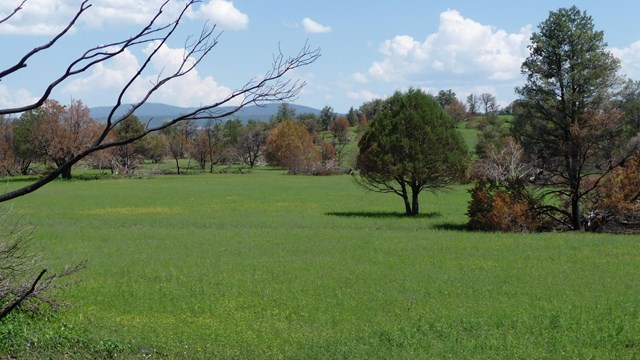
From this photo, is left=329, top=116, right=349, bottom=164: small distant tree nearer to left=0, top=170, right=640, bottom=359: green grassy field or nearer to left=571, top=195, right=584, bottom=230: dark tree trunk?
left=571, top=195, right=584, bottom=230: dark tree trunk

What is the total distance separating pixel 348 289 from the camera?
606 inches

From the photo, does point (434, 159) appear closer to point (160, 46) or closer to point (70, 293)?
point (70, 293)

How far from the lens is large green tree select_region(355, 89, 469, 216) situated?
34.9 meters

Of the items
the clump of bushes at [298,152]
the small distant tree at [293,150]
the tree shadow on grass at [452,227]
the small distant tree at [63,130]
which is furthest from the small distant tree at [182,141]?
the tree shadow on grass at [452,227]

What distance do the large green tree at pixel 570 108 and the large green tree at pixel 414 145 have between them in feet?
19.5

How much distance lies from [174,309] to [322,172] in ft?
248

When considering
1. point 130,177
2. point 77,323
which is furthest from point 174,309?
point 130,177

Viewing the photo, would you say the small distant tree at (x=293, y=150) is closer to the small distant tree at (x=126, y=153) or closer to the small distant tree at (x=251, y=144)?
the small distant tree at (x=251, y=144)

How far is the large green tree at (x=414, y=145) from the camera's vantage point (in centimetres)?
3488

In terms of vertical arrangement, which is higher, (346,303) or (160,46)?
(160,46)

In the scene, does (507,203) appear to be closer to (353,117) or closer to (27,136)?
(27,136)

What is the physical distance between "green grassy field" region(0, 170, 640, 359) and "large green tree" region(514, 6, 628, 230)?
3.90m

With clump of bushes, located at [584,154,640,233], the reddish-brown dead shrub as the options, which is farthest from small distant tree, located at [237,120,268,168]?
clump of bushes, located at [584,154,640,233]

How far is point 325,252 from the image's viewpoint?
2236 centimetres
